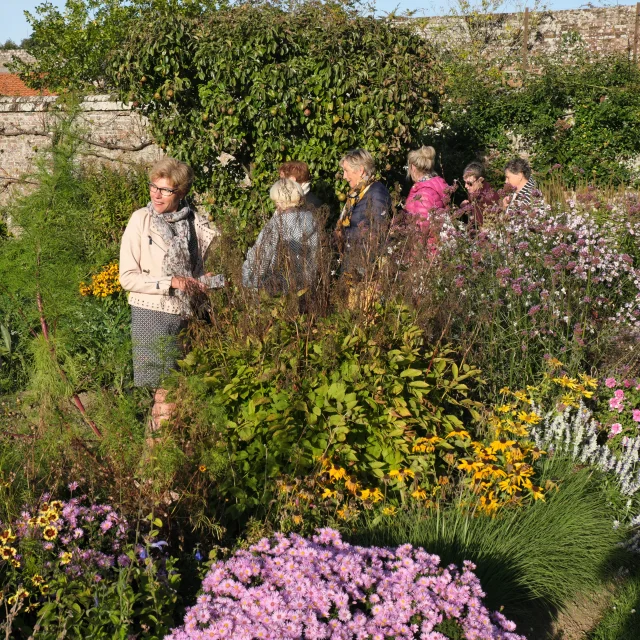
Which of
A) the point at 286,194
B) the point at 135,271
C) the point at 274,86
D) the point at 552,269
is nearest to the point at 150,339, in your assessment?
the point at 135,271

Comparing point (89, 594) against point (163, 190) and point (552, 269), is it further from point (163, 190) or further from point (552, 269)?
point (552, 269)

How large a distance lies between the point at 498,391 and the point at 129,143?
7.28 m

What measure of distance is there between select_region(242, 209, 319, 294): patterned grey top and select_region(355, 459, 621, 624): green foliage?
136cm

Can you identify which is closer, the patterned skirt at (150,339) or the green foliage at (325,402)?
the green foliage at (325,402)

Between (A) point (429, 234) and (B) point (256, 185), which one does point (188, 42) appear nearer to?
(B) point (256, 185)

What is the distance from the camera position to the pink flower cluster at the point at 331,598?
2320 mm

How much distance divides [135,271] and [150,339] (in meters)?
0.43

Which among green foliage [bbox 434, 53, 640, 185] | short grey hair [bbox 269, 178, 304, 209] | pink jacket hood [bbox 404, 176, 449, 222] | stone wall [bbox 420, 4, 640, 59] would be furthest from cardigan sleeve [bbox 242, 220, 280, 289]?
stone wall [bbox 420, 4, 640, 59]

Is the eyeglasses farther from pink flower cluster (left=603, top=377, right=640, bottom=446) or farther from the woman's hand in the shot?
pink flower cluster (left=603, top=377, right=640, bottom=446)

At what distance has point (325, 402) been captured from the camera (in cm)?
355

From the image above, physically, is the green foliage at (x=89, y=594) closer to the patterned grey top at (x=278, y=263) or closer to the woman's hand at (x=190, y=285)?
the patterned grey top at (x=278, y=263)

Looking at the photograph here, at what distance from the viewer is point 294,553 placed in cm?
258

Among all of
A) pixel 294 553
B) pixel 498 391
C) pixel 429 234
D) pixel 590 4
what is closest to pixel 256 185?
pixel 429 234

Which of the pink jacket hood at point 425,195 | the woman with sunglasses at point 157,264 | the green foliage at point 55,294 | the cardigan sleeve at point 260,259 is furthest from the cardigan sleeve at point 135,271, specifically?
the pink jacket hood at point 425,195
